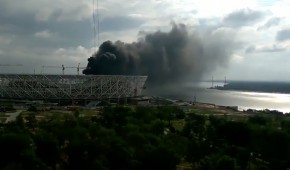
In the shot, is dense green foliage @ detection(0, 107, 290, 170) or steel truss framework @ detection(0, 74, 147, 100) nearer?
dense green foliage @ detection(0, 107, 290, 170)

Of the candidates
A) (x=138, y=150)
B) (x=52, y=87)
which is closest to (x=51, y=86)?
(x=52, y=87)

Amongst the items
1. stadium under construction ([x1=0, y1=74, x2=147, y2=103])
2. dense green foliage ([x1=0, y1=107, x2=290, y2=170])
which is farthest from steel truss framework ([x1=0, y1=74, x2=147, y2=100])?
dense green foliage ([x1=0, y1=107, x2=290, y2=170])

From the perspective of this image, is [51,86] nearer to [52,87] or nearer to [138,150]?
[52,87]

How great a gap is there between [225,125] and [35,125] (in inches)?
870

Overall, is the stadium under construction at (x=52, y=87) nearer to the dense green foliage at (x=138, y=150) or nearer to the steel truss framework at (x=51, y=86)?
the steel truss framework at (x=51, y=86)

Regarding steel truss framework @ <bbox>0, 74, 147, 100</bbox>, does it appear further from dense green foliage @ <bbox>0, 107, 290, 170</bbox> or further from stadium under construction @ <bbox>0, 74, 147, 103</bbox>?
dense green foliage @ <bbox>0, 107, 290, 170</bbox>

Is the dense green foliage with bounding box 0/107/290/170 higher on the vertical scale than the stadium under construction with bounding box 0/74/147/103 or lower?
lower

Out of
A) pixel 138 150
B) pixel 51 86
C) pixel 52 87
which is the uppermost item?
pixel 51 86

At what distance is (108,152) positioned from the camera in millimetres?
28062

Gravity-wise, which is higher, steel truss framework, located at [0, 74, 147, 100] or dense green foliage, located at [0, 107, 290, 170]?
steel truss framework, located at [0, 74, 147, 100]

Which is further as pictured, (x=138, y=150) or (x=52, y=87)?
(x=52, y=87)

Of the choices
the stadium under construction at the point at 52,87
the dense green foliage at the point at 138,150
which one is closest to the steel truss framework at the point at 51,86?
the stadium under construction at the point at 52,87

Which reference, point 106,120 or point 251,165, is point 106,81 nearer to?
point 106,120

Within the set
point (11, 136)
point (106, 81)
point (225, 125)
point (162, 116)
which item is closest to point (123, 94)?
point (106, 81)
